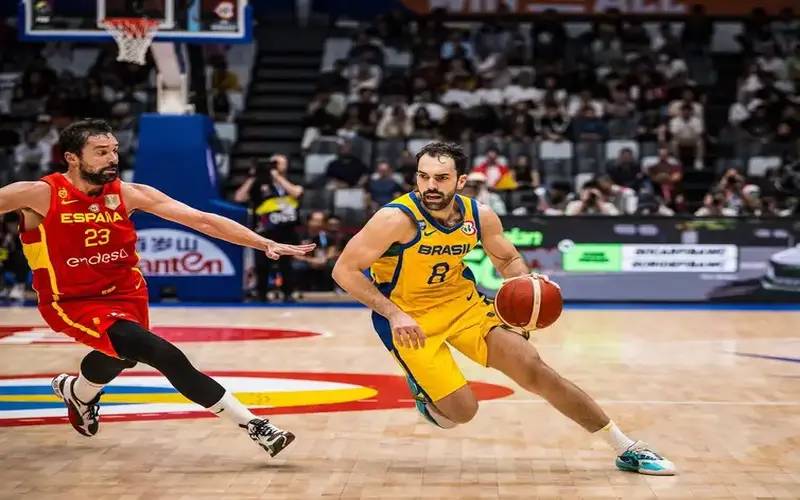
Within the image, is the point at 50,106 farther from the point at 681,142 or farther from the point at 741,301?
the point at 741,301

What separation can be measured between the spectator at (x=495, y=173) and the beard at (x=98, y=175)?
10900 millimetres

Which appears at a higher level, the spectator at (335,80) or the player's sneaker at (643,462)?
the spectator at (335,80)

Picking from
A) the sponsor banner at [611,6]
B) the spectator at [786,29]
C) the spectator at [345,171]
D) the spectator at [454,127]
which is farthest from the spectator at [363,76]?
the spectator at [786,29]

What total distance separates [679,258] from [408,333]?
9.95 m

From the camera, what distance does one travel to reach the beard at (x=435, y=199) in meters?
5.68

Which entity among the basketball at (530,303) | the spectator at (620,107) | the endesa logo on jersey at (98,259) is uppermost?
the spectator at (620,107)

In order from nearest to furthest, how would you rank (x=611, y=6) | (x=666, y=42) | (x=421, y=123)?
(x=421, y=123) < (x=666, y=42) < (x=611, y=6)

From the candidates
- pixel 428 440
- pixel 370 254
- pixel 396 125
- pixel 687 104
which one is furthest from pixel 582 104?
pixel 370 254

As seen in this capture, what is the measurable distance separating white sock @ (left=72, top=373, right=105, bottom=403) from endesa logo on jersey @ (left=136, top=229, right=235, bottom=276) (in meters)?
8.78

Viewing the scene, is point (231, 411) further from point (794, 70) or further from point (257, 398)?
point (794, 70)

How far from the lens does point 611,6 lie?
2184 centimetres

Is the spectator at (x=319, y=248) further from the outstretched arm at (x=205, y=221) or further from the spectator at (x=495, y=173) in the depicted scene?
the outstretched arm at (x=205, y=221)

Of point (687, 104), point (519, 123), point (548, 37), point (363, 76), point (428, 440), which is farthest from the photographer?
point (548, 37)

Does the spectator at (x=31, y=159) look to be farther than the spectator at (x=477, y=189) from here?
Yes
